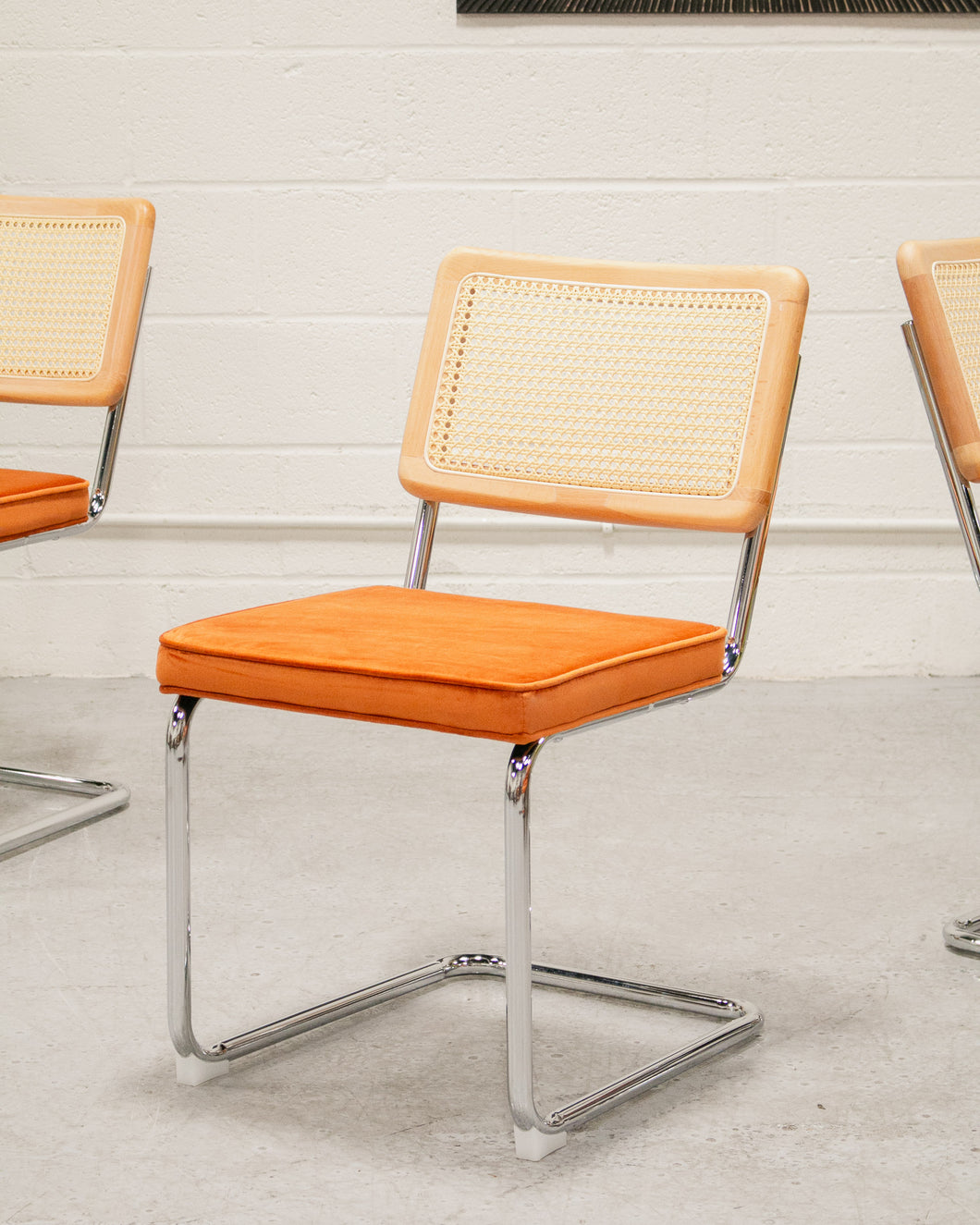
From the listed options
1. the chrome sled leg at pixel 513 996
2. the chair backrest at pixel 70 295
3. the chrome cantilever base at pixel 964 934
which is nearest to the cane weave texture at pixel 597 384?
the chrome sled leg at pixel 513 996

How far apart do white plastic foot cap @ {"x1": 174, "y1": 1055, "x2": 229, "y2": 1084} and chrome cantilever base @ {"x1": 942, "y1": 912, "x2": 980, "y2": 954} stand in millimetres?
827

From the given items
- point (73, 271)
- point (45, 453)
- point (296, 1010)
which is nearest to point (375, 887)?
point (296, 1010)

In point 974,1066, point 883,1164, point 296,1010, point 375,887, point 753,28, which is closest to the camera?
point 883,1164

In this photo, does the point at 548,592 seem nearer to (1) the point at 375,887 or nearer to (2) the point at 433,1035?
(1) the point at 375,887

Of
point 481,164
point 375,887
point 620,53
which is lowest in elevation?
point 375,887

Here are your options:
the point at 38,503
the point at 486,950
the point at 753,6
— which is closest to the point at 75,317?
the point at 38,503

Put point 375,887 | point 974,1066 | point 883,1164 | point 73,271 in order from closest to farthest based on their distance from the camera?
point 883,1164 → point 974,1066 → point 375,887 → point 73,271

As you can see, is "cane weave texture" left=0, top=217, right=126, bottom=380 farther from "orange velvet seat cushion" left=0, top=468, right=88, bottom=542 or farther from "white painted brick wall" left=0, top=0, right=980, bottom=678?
"white painted brick wall" left=0, top=0, right=980, bottom=678

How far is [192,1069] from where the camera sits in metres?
1.54

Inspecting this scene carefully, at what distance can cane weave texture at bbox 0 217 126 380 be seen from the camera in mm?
2422

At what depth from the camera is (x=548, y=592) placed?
125 inches

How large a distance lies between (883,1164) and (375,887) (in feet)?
2.77

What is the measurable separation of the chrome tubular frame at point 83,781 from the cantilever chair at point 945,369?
108 centimetres

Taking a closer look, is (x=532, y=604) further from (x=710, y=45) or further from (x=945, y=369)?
(x=710, y=45)
